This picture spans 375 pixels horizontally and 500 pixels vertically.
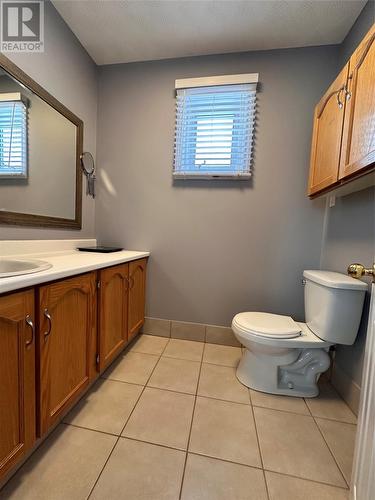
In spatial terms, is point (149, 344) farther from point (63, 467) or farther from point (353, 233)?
point (353, 233)

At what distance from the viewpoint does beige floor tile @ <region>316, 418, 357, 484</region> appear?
3.29 feet

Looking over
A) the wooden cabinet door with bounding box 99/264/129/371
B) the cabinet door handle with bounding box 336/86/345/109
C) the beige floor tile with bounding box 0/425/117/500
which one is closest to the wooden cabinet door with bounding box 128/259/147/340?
the wooden cabinet door with bounding box 99/264/129/371

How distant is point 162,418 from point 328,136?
1.89 meters

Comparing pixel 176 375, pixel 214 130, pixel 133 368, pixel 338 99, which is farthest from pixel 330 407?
pixel 214 130

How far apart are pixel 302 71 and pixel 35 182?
6.92 ft

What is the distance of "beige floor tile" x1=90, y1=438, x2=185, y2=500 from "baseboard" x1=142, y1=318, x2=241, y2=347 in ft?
3.47

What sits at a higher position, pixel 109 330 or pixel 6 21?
pixel 6 21

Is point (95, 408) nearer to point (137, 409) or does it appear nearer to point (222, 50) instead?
point (137, 409)

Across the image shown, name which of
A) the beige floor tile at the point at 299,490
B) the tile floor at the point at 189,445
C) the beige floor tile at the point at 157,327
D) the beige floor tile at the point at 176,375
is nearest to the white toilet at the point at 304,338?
the tile floor at the point at 189,445

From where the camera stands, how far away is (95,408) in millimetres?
1247

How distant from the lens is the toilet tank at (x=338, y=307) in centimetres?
127

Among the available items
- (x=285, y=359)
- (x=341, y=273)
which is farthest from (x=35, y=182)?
(x=341, y=273)

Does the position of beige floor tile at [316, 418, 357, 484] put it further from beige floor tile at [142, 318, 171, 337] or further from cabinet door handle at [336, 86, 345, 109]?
cabinet door handle at [336, 86, 345, 109]

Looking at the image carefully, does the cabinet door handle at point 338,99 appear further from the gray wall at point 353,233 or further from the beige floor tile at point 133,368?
the beige floor tile at point 133,368
